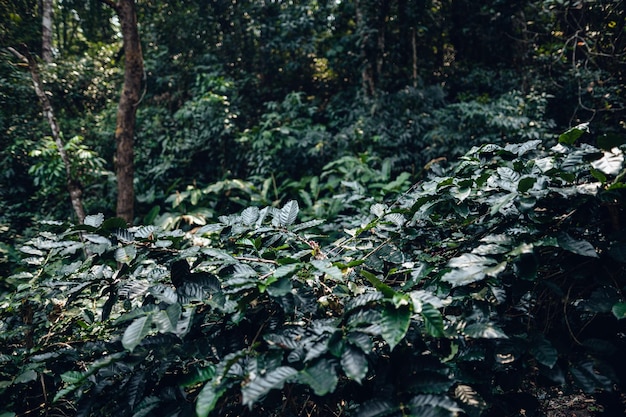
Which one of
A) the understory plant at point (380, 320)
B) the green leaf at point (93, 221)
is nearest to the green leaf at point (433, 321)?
the understory plant at point (380, 320)

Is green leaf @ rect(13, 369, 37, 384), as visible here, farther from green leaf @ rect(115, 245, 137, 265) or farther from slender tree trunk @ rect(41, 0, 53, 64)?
slender tree trunk @ rect(41, 0, 53, 64)

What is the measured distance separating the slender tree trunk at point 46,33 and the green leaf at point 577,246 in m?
8.81

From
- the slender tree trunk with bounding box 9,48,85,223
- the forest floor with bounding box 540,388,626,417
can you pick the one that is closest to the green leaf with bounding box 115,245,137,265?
the forest floor with bounding box 540,388,626,417

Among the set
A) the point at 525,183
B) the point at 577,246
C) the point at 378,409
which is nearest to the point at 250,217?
the point at 378,409

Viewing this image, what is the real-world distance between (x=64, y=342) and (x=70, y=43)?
40.7 feet

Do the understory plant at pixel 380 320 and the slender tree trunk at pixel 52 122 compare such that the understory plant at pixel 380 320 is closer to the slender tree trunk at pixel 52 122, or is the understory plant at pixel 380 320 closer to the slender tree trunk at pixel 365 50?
the slender tree trunk at pixel 52 122

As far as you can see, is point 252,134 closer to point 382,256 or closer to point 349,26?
point 349,26

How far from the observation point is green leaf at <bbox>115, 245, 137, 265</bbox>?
3.59ft

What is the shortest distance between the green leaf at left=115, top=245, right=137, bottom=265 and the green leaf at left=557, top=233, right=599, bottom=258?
46.2 inches

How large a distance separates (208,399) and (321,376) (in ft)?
0.85

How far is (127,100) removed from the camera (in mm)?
4512

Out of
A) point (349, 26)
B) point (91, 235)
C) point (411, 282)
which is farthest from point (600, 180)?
point (349, 26)

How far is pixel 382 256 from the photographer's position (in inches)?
52.8

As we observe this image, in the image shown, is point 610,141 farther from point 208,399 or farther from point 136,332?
point 136,332
